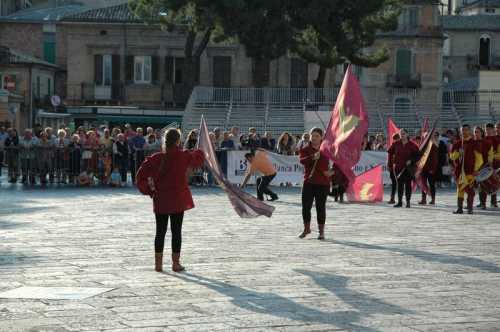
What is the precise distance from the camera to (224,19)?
155 feet

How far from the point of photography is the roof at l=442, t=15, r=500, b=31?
292ft

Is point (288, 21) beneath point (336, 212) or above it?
above

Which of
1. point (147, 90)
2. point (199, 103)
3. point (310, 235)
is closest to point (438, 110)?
point (199, 103)

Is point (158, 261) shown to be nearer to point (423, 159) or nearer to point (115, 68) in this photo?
point (423, 159)

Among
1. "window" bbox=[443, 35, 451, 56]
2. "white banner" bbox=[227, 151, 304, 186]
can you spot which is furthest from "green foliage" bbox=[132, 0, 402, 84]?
"window" bbox=[443, 35, 451, 56]

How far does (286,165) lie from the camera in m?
30.7

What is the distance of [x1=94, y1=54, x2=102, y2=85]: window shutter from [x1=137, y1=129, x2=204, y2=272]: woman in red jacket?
167ft

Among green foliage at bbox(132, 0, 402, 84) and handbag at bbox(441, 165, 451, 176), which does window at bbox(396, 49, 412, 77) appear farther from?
handbag at bbox(441, 165, 451, 176)

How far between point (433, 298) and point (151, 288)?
9.37 feet

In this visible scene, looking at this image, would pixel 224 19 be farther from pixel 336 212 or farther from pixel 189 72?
pixel 336 212

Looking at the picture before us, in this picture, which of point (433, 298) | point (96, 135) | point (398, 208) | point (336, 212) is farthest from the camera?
point (96, 135)

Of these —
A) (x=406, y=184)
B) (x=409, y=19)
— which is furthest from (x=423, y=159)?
(x=409, y=19)

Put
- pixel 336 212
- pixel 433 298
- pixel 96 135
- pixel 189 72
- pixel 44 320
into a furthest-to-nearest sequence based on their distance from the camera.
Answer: pixel 189 72, pixel 96 135, pixel 336 212, pixel 433 298, pixel 44 320

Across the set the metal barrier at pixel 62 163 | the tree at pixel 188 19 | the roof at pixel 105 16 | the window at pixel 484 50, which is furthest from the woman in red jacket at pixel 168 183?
the window at pixel 484 50
